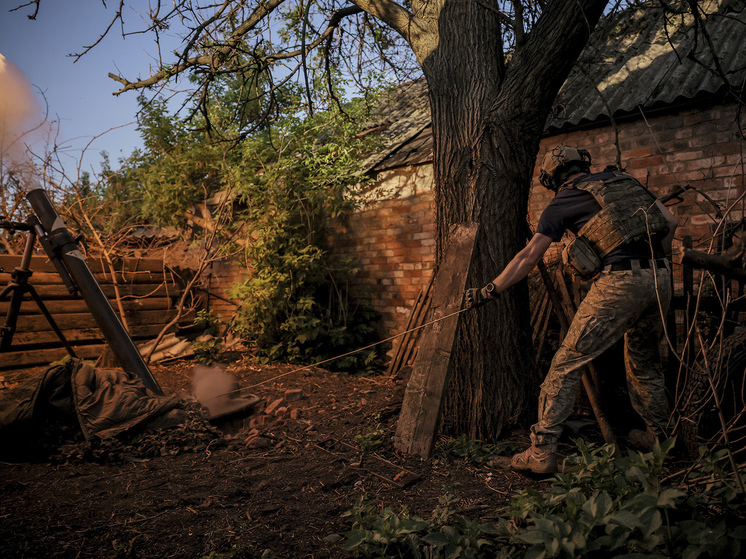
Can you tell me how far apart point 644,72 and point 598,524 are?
4732mm

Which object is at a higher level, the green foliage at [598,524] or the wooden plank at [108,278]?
the wooden plank at [108,278]

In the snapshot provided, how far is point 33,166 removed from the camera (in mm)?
5914

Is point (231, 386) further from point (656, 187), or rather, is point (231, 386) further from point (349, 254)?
point (656, 187)

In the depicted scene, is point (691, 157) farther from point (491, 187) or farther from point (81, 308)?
point (81, 308)

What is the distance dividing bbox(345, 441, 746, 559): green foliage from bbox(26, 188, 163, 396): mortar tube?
282 centimetres

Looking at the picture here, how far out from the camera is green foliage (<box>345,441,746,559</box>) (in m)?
1.48

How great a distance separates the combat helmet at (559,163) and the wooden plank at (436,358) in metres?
0.55

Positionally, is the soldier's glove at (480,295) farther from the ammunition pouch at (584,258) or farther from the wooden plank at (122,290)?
the wooden plank at (122,290)

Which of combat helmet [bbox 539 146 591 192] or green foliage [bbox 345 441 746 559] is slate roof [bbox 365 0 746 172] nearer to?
combat helmet [bbox 539 146 591 192]

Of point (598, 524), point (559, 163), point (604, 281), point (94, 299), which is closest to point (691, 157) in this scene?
point (559, 163)

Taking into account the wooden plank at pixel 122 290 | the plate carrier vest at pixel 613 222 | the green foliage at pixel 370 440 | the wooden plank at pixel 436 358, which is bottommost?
the green foliage at pixel 370 440

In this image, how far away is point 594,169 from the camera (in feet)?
14.9

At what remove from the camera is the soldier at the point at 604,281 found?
8.26 ft

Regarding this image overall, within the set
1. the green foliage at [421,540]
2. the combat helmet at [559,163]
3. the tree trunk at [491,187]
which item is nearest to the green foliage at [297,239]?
the tree trunk at [491,187]
